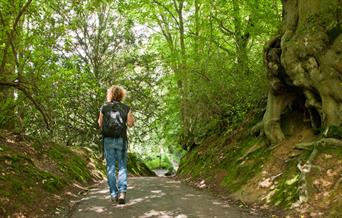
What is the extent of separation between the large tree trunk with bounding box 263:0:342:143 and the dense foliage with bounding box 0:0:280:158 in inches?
65.7

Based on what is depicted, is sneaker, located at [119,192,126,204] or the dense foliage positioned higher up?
the dense foliage

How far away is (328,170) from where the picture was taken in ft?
22.3

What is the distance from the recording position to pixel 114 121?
24.0ft


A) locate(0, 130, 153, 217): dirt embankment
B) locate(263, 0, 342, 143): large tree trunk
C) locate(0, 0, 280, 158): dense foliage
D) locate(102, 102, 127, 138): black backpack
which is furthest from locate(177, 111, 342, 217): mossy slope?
locate(0, 130, 153, 217): dirt embankment

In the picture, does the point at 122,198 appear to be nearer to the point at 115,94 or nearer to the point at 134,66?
the point at 115,94

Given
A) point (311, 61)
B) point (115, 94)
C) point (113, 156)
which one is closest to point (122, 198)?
point (113, 156)

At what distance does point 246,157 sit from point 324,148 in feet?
8.87

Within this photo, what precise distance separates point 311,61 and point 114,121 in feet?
14.2

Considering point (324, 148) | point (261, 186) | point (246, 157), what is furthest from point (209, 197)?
point (324, 148)

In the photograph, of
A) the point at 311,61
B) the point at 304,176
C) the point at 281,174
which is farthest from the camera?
the point at 311,61

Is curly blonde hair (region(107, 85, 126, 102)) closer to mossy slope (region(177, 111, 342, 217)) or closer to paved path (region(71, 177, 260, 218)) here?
paved path (region(71, 177, 260, 218))

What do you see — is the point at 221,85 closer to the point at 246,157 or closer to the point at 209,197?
the point at 246,157

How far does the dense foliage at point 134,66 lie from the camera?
9516mm

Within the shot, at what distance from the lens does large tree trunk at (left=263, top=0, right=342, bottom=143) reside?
7902 mm
